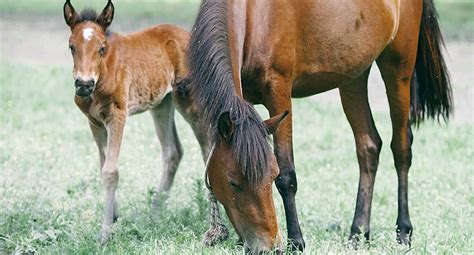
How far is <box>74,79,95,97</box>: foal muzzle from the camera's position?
21.4 feet

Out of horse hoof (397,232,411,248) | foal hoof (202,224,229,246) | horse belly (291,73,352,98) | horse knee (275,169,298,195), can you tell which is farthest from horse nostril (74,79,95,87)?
horse hoof (397,232,411,248)

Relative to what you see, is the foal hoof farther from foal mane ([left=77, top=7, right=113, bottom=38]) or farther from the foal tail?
the foal tail

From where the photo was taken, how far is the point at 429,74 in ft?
25.5

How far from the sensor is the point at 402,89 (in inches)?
289

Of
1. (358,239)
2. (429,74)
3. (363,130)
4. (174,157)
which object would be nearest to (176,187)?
(174,157)

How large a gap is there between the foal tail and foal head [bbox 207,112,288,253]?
8.99ft

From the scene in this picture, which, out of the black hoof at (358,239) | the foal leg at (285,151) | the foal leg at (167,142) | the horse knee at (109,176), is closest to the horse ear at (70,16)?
the horse knee at (109,176)

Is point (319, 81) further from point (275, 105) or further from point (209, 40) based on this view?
point (209, 40)

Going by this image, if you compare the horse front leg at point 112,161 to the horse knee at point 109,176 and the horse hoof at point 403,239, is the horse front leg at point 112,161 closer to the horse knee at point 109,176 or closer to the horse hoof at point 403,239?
the horse knee at point 109,176

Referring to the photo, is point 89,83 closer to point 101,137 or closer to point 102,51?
point 102,51

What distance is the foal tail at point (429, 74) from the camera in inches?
302

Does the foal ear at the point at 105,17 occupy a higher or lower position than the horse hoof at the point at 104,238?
higher

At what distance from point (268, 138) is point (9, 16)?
18.7m

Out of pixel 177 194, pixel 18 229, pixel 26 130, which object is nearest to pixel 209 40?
pixel 18 229
